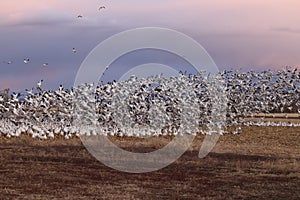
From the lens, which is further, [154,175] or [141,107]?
[141,107]

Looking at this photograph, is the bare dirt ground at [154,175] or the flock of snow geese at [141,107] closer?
the bare dirt ground at [154,175]

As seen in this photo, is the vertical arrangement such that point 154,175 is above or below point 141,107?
below

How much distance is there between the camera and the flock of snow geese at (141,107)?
4547cm

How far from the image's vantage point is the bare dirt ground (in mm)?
19844

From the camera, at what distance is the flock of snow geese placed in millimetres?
45469

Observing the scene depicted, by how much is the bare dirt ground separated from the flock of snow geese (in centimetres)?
923

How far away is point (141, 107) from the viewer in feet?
163

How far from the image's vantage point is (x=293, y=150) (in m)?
34.4

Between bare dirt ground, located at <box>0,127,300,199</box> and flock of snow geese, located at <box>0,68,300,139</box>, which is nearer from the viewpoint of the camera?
bare dirt ground, located at <box>0,127,300,199</box>

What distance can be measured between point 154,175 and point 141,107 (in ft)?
84.5

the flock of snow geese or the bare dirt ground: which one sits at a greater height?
the flock of snow geese

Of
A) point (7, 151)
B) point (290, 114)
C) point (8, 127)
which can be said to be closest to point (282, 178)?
point (7, 151)

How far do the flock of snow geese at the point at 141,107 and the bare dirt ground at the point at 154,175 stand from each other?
923 cm

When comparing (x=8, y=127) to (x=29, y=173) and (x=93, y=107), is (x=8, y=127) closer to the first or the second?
(x=93, y=107)
